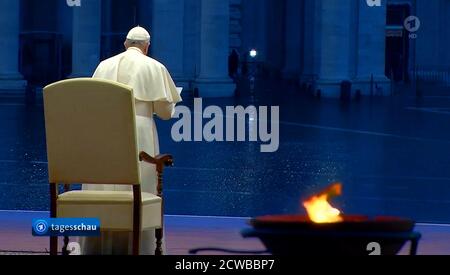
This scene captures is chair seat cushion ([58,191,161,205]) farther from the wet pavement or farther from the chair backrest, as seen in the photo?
the wet pavement

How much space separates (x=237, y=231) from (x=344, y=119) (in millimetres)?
2974

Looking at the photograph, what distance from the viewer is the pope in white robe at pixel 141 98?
6.88 metres

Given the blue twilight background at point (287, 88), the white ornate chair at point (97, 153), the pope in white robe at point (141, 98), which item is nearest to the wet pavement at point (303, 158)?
the blue twilight background at point (287, 88)

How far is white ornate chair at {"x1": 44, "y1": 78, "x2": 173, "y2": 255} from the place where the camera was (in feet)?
20.9

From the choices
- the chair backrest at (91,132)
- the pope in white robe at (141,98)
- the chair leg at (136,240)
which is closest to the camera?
the chair backrest at (91,132)

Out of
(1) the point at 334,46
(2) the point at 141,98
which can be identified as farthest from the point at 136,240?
(1) the point at 334,46

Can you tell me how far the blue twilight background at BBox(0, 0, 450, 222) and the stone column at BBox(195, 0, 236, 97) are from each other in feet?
0.07

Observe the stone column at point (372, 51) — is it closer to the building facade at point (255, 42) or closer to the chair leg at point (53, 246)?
the building facade at point (255, 42)

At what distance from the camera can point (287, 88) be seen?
36.2 ft

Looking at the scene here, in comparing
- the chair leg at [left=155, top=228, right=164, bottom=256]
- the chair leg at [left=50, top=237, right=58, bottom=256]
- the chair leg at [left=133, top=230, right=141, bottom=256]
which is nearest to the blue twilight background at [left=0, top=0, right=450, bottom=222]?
the chair leg at [left=155, top=228, right=164, bottom=256]

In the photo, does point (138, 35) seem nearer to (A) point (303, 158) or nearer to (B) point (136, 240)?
(B) point (136, 240)

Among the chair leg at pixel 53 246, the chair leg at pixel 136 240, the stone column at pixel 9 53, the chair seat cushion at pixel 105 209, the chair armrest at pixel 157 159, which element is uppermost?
the stone column at pixel 9 53

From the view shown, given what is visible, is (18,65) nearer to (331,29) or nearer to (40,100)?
(40,100)

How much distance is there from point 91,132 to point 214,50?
565cm
